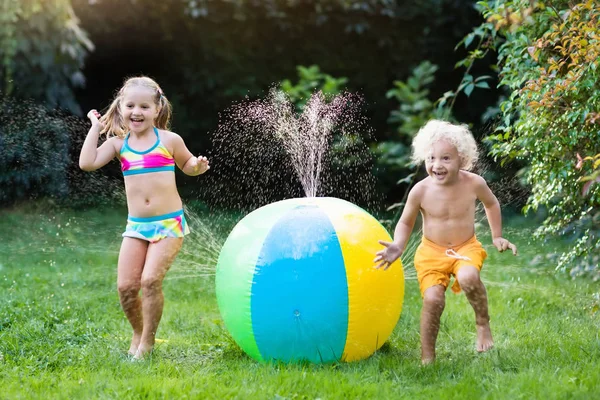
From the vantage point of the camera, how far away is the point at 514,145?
5125 millimetres

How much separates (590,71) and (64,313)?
3.37m

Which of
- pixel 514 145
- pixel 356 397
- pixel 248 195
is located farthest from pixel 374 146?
pixel 356 397

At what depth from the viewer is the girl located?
421 centimetres

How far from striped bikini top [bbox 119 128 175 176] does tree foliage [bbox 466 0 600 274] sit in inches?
72.5

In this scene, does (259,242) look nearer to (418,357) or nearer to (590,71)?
(418,357)

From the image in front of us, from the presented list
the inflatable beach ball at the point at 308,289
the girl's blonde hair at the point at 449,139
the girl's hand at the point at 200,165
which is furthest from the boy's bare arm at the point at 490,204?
the girl's hand at the point at 200,165

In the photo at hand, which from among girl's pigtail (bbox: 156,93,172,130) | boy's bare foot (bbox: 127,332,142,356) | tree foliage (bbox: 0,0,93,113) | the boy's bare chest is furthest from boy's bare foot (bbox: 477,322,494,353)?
tree foliage (bbox: 0,0,93,113)

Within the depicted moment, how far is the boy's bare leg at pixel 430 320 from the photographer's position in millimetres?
3947

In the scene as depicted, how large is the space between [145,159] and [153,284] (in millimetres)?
652

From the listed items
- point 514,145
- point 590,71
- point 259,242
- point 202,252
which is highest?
point 590,71

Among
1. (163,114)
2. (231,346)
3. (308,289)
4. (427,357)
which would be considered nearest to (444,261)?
(427,357)

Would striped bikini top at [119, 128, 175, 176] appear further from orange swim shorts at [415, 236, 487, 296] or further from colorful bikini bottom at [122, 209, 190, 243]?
orange swim shorts at [415, 236, 487, 296]

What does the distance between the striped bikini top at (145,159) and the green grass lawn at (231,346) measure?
0.96 m

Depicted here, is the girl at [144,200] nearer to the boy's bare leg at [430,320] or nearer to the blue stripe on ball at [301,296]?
the blue stripe on ball at [301,296]
